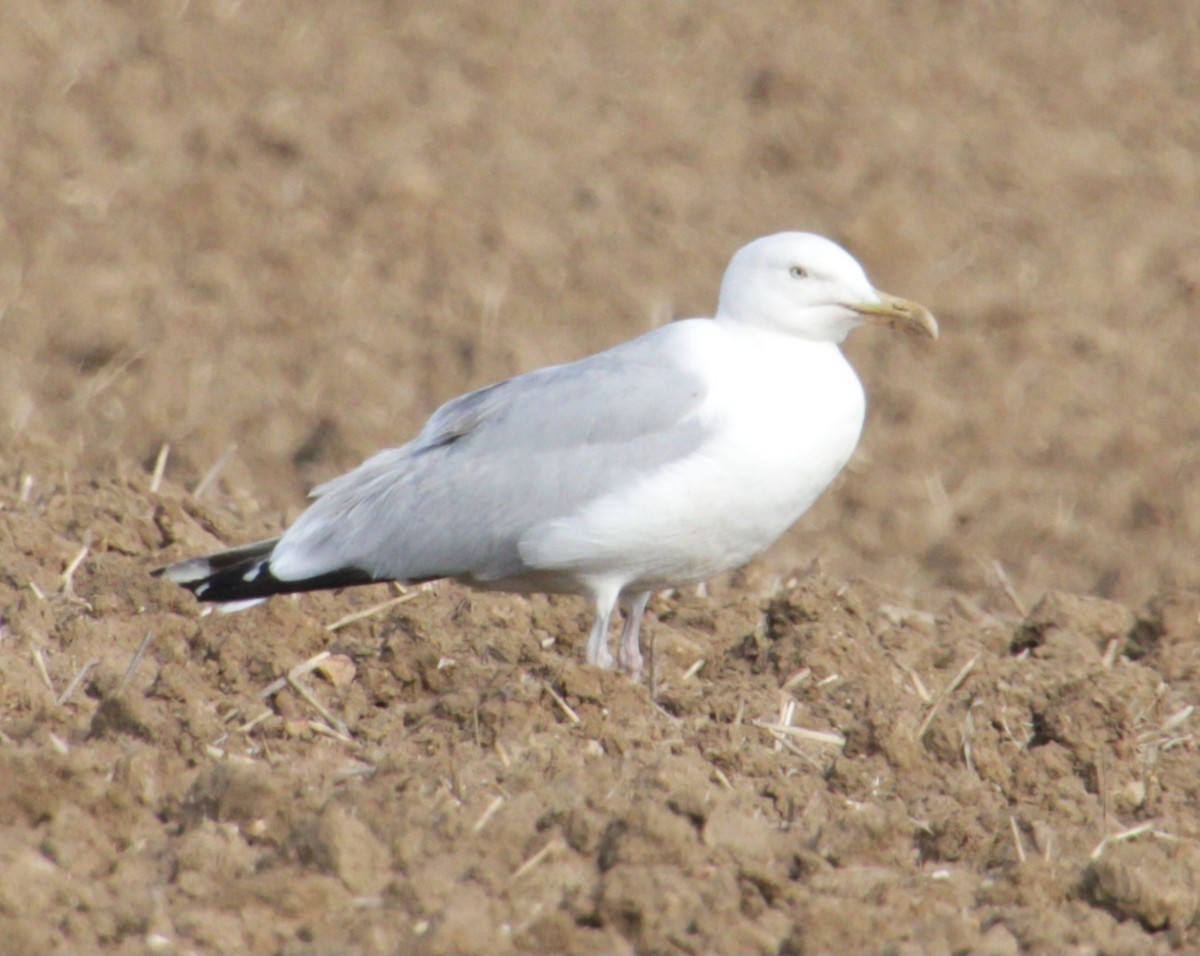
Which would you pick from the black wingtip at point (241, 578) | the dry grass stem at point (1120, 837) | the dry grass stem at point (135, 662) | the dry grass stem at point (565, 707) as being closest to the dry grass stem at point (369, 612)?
the black wingtip at point (241, 578)

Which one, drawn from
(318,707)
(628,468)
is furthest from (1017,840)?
(318,707)

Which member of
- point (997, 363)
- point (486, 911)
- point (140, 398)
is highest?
point (486, 911)

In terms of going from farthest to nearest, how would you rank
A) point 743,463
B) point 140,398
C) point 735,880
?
point 140,398 → point 743,463 → point 735,880

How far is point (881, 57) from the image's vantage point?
15492mm

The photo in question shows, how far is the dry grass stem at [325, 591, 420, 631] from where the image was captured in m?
7.26

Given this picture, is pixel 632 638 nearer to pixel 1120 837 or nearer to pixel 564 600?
pixel 564 600

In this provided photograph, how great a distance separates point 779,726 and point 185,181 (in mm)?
7742

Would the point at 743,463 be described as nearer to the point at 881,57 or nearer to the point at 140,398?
the point at 140,398

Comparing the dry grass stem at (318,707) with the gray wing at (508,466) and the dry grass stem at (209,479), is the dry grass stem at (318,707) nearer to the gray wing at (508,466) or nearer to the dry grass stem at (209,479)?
the gray wing at (508,466)

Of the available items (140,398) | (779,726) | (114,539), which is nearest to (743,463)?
(779,726)

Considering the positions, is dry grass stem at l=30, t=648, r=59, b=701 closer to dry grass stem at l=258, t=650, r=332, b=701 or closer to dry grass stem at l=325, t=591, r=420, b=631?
dry grass stem at l=258, t=650, r=332, b=701

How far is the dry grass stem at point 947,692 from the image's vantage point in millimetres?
6384

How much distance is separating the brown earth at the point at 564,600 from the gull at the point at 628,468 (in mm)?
250

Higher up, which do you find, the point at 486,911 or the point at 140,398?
the point at 486,911
